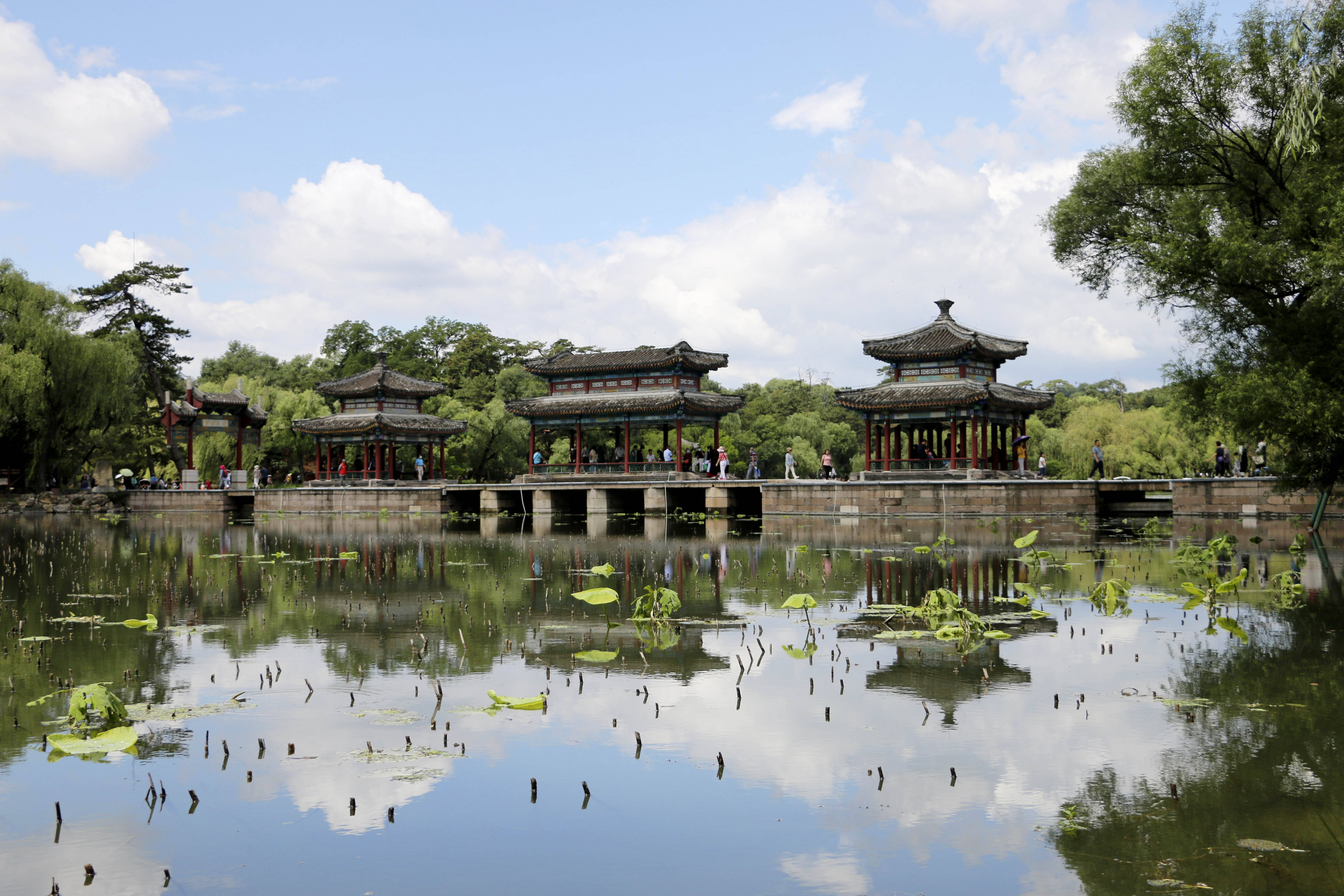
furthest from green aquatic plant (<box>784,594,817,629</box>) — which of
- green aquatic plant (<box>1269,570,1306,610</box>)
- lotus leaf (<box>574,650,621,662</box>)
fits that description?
green aquatic plant (<box>1269,570,1306,610</box>)

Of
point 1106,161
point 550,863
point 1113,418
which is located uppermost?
point 1106,161

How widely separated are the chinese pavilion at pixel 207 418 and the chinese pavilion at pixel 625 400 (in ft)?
44.8

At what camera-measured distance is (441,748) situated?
583cm

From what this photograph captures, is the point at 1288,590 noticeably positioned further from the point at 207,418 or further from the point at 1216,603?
the point at 207,418

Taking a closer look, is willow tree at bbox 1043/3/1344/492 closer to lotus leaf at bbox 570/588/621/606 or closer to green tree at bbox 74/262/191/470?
lotus leaf at bbox 570/588/621/606

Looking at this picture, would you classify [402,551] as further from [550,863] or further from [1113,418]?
[1113,418]

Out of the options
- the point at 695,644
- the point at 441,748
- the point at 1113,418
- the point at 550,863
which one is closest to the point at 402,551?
the point at 695,644

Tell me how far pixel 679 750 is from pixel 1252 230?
16.8 meters

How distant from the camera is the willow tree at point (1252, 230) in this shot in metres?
17.3

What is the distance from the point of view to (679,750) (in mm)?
5824

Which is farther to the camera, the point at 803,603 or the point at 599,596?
the point at 803,603

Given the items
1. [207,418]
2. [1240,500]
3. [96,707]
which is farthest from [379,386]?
[96,707]

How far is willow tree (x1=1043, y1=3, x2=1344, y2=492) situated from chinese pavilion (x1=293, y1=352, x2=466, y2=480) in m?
32.6

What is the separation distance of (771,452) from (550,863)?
5291 cm
